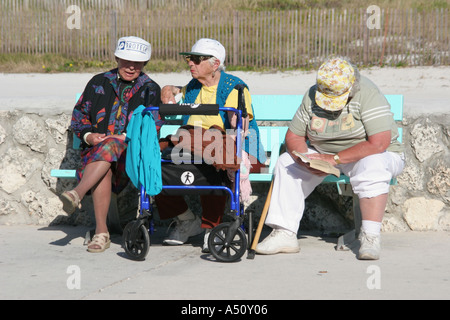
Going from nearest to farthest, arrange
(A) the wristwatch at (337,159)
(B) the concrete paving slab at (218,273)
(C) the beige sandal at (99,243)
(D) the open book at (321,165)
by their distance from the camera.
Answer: (B) the concrete paving slab at (218,273), (D) the open book at (321,165), (A) the wristwatch at (337,159), (C) the beige sandal at (99,243)

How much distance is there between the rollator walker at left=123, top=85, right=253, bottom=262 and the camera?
14.2ft

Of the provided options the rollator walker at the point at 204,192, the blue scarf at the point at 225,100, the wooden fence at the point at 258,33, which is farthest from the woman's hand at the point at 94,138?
the wooden fence at the point at 258,33

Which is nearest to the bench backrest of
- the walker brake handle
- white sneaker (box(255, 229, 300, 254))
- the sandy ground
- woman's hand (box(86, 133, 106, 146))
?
woman's hand (box(86, 133, 106, 146))

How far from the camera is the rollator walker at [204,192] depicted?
432cm

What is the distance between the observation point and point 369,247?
4.41 m

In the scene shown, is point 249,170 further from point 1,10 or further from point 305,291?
point 1,10

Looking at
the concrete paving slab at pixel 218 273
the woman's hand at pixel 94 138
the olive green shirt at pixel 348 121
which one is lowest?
the concrete paving slab at pixel 218 273

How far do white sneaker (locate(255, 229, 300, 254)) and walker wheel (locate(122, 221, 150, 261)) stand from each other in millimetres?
696

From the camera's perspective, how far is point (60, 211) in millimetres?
5629

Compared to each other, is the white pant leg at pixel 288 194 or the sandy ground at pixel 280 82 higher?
the sandy ground at pixel 280 82

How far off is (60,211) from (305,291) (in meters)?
2.58

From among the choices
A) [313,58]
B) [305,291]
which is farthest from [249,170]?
[313,58]

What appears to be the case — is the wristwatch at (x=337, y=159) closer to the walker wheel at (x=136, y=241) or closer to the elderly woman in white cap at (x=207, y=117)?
the elderly woman in white cap at (x=207, y=117)

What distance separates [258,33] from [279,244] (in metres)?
12.5
